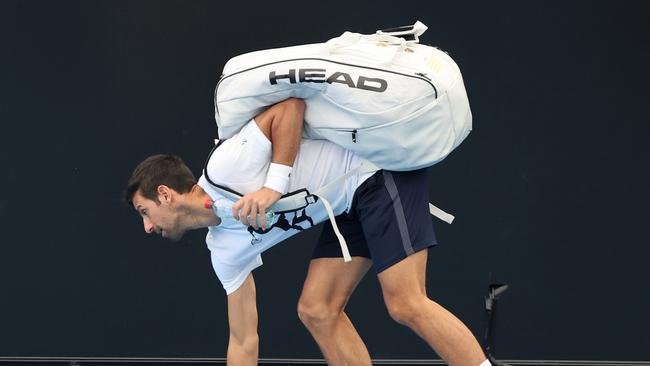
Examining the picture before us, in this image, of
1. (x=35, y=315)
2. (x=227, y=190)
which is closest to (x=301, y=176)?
(x=227, y=190)

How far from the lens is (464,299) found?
467cm

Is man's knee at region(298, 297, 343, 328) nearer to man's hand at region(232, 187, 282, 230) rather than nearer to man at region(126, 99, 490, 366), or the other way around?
man at region(126, 99, 490, 366)

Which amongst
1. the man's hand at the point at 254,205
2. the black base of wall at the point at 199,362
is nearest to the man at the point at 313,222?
the man's hand at the point at 254,205

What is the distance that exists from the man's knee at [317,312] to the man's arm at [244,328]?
19 cm

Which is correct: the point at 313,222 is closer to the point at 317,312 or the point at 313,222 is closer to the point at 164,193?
the point at 317,312

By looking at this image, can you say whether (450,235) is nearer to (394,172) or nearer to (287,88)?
(394,172)

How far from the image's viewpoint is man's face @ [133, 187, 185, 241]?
11.4ft

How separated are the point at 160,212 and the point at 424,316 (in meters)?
0.86

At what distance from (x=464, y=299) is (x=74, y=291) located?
62.7 inches

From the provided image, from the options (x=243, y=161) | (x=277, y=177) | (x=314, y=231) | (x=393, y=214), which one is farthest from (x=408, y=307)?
(x=314, y=231)

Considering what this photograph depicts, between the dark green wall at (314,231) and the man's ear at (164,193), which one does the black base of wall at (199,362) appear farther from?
the man's ear at (164,193)

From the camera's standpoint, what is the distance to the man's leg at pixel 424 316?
10.8 feet

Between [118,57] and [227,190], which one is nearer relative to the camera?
[227,190]

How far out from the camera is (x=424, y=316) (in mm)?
3312
